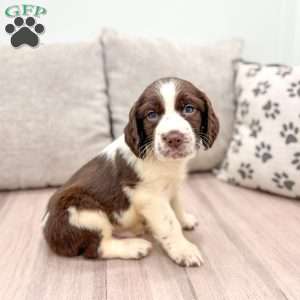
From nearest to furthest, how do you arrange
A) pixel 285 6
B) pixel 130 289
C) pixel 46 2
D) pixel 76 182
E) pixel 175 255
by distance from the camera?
pixel 130 289
pixel 175 255
pixel 76 182
pixel 46 2
pixel 285 6

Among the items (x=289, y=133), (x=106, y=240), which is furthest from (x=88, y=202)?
(x=289, y=133)

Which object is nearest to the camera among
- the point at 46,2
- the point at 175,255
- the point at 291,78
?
the point at 175,255

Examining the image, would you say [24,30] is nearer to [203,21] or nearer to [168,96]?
[168,96]

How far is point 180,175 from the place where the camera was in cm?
192

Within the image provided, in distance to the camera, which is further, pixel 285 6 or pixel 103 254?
pixel 285 6

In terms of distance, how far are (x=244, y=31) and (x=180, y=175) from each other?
163cm

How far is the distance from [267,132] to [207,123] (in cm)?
87

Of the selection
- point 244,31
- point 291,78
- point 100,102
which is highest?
point 244,31

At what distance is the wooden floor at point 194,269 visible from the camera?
1.58m

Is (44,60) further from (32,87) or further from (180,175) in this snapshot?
(180,175)

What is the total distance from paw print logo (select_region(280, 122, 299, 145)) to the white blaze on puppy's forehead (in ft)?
3.44

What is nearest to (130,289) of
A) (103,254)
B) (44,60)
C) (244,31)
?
(103,254)

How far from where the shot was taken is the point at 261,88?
261 centimetres

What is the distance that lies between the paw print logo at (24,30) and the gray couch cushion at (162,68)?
0.77 m
